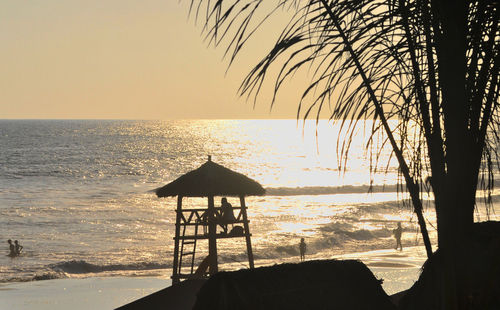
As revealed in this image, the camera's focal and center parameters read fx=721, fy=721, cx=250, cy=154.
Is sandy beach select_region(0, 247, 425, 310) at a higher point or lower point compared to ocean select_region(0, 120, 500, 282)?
lower

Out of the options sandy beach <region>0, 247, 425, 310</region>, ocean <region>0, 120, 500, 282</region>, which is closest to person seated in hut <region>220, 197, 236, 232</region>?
ocean <region>0, 120, 500, 282</region>

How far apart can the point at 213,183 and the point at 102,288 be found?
566 inches

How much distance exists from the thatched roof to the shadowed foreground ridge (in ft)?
24.3

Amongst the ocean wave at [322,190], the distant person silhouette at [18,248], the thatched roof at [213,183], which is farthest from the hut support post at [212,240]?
the ocean wave at [322,190]

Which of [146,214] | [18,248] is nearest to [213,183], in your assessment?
[18,248]

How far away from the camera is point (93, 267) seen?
109 ft

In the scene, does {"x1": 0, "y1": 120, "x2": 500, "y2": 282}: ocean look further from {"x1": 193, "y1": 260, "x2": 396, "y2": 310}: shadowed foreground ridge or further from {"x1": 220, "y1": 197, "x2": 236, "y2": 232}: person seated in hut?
{"x1": 220, "y1": 197, "x2": 236, "y2": 232}: person seated in hut

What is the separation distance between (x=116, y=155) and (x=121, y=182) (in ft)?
114

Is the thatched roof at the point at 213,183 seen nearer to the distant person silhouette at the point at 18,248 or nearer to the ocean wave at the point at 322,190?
the distant person silhouette at the point at 18,248

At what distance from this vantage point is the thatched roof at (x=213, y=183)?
13.1 m

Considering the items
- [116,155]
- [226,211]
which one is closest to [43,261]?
[226,211]

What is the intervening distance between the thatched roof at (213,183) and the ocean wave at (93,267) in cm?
2054

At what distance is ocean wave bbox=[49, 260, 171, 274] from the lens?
1289 inches

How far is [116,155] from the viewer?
110 meters
